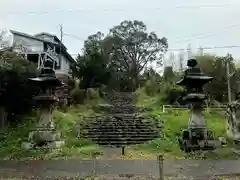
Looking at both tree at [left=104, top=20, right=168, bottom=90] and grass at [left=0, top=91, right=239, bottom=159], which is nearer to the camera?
grass at [left=0, top=91, right=239, bottom=159]

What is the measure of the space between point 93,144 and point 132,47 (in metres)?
32.2

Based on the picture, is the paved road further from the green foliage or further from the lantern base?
the green foliage

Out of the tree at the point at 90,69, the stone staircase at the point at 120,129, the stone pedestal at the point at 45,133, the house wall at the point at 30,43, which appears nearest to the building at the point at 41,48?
the house wall at the point at 30,43

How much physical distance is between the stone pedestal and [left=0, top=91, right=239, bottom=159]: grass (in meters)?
0.53

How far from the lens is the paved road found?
33.7 ft

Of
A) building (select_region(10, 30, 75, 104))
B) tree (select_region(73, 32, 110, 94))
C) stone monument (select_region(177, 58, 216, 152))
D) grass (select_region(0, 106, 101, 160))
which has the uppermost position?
building (select_region(10, 30, 75, 104))

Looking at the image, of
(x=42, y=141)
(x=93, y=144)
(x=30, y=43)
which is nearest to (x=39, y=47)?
(x=30, y=43)

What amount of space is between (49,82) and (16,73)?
15.3ft

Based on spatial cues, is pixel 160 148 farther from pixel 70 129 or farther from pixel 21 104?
pixel 21 104

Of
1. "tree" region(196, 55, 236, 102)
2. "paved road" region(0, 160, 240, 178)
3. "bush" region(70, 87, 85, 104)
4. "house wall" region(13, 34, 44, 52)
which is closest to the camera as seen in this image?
"paved road" region(0, 160, 240, 178)

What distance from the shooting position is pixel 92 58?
33.2 m

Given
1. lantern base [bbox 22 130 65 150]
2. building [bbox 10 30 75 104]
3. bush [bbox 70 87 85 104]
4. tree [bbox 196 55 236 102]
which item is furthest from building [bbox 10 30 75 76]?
lantern base [bbox 22 130 65 150]

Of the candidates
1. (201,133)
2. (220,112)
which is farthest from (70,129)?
(220,112)

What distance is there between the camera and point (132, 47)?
1962 inches
